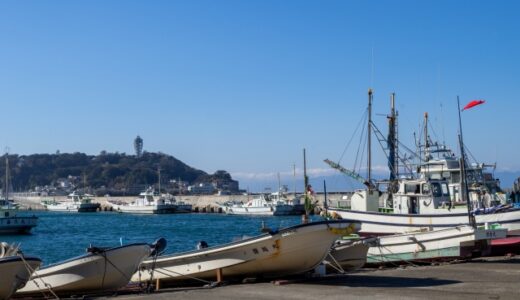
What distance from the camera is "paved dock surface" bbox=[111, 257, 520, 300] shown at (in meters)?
14.7

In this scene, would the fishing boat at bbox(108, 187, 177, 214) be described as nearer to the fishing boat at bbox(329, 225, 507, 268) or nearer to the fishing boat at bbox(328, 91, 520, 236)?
the fishing boat at bbox(328, 91, 520, 236)

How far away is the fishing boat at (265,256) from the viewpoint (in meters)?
17.1

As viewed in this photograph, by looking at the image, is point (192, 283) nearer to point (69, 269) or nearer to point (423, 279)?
point (69, 269)

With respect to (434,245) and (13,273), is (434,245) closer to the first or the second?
(434,245)

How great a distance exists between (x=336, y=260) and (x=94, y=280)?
6475mm

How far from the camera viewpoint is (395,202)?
3531cm

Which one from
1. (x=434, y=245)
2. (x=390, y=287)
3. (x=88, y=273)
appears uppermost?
(x=434, y=245)

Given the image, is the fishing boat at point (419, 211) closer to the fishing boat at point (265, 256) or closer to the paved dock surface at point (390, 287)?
the paved dock surface at point (390, 287)

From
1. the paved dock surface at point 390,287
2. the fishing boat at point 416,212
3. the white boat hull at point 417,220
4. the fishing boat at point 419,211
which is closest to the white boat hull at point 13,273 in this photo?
the paved dock surface at point 390,287

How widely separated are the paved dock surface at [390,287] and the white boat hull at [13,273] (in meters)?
2.02

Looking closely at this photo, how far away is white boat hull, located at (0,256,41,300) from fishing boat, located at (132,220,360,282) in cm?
357

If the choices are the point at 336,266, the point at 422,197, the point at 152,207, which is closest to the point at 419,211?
the point at 422,197

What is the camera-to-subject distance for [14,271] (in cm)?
1538

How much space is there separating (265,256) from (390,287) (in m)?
3.06
